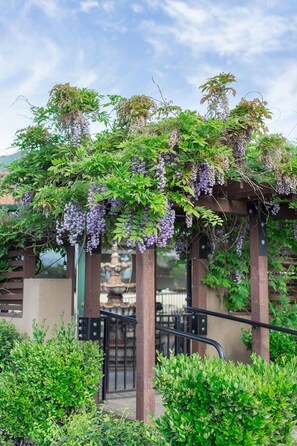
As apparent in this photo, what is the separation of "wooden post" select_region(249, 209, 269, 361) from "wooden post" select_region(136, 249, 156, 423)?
110 cm

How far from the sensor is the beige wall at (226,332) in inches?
230

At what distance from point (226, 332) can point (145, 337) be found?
2530 mm

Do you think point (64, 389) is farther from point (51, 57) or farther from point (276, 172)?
point (51, 57)

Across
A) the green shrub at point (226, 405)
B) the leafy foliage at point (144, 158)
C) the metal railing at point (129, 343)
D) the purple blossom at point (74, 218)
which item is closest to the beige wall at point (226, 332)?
the metal railing at point (129, 343)

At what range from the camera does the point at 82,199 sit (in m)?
3.95

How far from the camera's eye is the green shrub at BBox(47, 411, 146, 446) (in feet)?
10.2

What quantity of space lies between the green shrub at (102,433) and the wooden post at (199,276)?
77.0 inches

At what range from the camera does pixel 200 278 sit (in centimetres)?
522

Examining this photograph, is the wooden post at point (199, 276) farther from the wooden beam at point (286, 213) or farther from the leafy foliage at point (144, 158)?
the leafy foliage at point (144, 158)

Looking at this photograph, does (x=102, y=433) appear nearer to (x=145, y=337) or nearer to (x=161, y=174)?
(x=145, y=337)

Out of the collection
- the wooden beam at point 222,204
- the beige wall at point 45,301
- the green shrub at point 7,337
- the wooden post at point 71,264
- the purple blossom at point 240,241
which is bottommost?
the green shrub at point 7,337

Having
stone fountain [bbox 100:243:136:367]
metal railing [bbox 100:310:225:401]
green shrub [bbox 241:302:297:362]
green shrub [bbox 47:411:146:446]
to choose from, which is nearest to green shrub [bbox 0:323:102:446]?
green shrub [bbox 47:411:146:446]

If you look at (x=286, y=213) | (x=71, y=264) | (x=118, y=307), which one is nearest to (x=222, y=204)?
(x=286, y=213)

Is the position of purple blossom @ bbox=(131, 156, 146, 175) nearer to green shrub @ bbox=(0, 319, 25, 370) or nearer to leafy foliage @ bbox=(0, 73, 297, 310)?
leafy foliage @ bbox=(0, 73, 297, 310)
